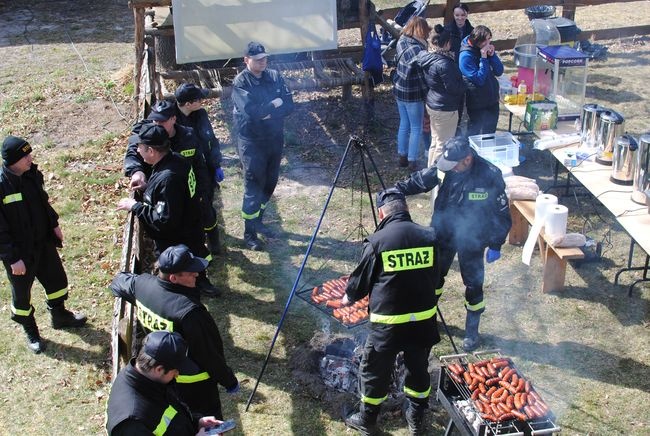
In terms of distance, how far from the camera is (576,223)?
9.15 metres

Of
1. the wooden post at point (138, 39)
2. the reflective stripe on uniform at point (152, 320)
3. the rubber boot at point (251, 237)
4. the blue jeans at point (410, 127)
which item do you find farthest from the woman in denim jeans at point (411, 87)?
the reflective stripe on uniform at point (152, 320)

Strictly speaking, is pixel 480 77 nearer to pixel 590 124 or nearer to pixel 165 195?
pixel 590 124

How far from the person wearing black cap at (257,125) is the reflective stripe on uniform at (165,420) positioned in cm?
468

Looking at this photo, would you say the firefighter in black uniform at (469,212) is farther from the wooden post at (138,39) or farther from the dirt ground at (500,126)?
the wooden post at (138,39)

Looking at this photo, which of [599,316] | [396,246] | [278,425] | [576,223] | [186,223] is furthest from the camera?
[576,223]

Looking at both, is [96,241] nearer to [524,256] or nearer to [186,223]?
[186,223]

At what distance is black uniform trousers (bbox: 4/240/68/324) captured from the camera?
698 cm

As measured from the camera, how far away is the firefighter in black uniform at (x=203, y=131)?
7.88 meters

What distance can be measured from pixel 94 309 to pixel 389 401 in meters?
3.58

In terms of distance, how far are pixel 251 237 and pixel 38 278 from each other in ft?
8.45

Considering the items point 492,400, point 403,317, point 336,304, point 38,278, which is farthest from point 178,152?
point 492,400

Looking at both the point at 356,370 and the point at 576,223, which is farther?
the point at 576,223

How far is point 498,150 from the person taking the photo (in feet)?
30.2

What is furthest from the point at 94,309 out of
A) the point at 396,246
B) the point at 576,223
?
the point at 576,223
